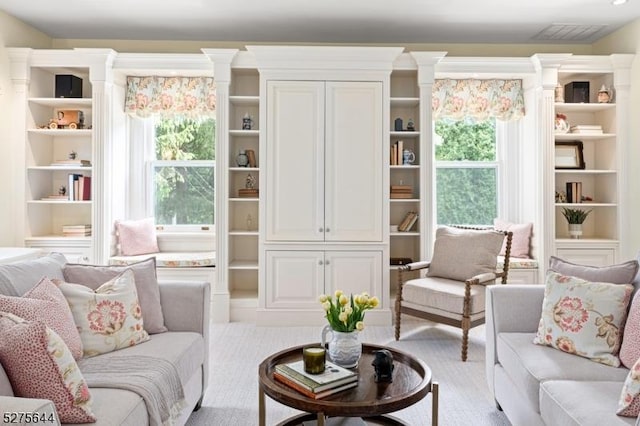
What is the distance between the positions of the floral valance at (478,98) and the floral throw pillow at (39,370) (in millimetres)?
4179

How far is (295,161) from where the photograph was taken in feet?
14.1

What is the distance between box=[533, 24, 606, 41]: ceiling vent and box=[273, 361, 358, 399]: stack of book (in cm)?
403

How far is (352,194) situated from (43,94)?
3227mm

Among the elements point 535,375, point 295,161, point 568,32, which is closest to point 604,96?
point 568,32

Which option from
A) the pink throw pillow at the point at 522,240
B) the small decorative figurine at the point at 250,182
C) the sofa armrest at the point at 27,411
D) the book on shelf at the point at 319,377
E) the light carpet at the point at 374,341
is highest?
the small decorative figurine at the point at 250,182

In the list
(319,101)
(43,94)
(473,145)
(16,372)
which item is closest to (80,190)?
(43,94)

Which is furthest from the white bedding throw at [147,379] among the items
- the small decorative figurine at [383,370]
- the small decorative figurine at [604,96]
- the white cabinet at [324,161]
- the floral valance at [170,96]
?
the small decorative figurine at [604,96]

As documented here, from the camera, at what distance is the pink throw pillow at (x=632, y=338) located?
2.00 meters

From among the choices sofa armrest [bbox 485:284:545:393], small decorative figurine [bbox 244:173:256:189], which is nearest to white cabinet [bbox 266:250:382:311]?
small decorative figurine [bbox 244:173:256:189]

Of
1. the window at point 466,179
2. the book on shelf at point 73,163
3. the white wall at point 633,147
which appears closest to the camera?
the white wall at point 633,147

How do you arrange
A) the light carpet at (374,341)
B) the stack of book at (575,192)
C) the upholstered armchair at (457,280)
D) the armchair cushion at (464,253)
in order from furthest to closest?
1. the stack of book at (575,192)
2. the armchair cushion at (464,253)
3. the upholstered armchair at (457,280)
4. the light carpet at (374,341)

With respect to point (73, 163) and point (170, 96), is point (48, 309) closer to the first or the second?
point (73, 163)

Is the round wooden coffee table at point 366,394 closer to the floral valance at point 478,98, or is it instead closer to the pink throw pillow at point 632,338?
the pink throw pillow at point 632,338

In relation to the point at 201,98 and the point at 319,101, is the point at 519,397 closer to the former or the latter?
Result: the point at 319,101
